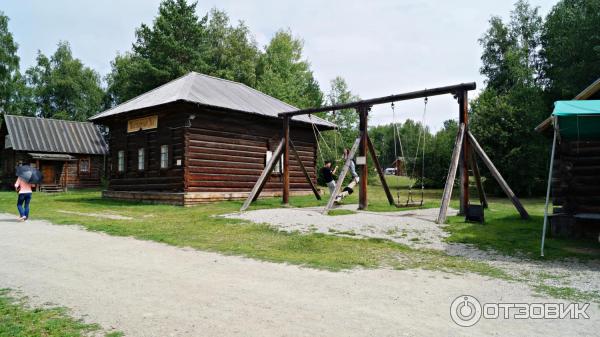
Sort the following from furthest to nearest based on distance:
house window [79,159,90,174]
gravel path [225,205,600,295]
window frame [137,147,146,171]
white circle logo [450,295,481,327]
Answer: house window [79,159,90,174]
window frame [137,147,146,171]
gravel path [225,205,600,295]
white circle logo [450,295,481,327]

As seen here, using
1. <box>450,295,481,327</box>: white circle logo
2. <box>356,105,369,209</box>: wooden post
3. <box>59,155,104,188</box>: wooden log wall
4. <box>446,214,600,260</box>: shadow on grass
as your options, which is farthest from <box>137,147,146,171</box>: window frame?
<box>450,295,481,327</box>: white circle logo

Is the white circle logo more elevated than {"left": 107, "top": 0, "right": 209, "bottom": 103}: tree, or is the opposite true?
{"left": 107, "top": 0, "right": 209, "bottom": 103}: tree

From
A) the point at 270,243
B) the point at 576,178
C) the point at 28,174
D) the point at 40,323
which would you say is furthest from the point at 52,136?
the point at 576,178

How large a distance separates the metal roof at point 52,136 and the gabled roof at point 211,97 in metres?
15.8

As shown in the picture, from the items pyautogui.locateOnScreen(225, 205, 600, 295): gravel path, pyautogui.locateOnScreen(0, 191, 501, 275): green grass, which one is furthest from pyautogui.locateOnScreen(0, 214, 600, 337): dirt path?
pyautogui.locateOnScreen(225, 205, 600, 295): gravel path

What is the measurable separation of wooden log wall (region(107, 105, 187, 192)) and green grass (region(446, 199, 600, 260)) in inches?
504

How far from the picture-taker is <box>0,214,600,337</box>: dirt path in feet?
14.2

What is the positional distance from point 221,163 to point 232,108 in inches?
108

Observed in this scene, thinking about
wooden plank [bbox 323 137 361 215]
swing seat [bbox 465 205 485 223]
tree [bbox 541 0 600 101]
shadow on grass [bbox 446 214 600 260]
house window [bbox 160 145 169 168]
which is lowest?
shadow on grass [bbox 446 214 600 260]

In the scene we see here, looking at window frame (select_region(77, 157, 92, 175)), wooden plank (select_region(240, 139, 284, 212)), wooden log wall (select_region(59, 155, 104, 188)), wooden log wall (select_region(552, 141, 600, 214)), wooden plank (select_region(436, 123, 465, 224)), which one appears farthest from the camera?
window frame (select_region(77, 157, 92, 175))

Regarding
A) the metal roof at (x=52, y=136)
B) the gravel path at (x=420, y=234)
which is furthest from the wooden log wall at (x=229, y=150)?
the metal roof at (x=52, y=136)

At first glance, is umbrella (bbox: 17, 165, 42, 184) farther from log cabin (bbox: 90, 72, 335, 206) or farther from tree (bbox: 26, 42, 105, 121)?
tree (bbox: 26, 42, 105, 121)

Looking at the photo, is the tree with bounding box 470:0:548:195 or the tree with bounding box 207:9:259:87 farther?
the tree with bounding box 207:9:259:87

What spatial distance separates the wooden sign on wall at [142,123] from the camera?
2153 cm
